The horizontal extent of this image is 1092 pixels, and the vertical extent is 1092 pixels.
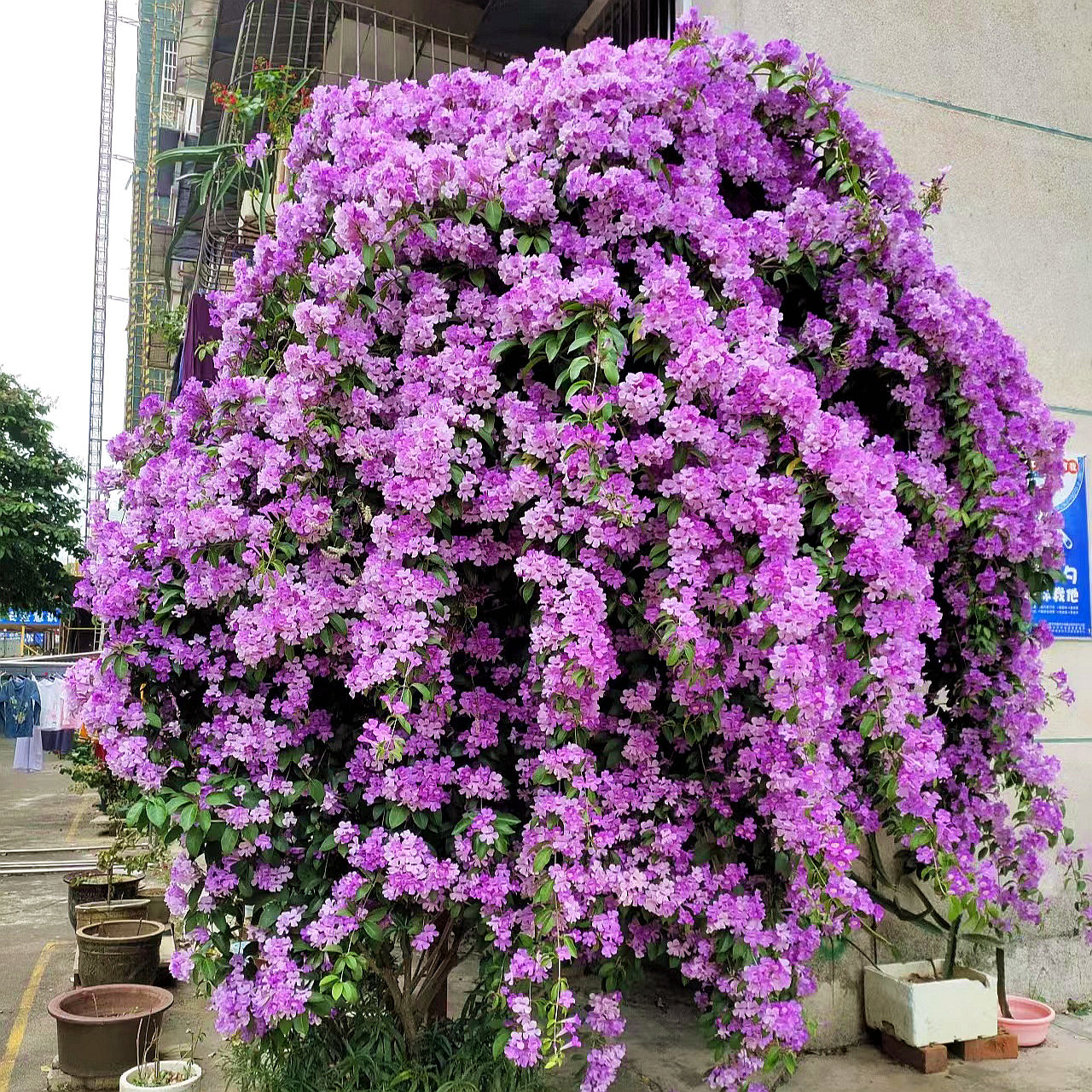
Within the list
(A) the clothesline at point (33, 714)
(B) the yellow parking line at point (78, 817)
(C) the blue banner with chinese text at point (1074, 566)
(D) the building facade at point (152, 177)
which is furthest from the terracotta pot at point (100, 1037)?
(A) the clothesline at point (33, 714)

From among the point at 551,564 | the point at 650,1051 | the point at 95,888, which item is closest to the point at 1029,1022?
the point at 650,1051

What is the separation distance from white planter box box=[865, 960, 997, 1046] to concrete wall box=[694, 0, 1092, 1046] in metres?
0.33

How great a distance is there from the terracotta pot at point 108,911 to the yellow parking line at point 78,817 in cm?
489

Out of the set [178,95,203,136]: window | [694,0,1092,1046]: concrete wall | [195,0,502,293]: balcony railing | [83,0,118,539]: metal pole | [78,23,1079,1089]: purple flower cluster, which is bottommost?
[78,23,1079,1089]: purple flower cluster

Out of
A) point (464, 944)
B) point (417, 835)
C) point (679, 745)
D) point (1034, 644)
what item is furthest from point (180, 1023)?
point (1034, 644)

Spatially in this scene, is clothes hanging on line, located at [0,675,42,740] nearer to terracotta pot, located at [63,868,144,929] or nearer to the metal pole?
the metal pole

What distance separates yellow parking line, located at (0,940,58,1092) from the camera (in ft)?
15.2

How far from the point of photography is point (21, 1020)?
207 inches

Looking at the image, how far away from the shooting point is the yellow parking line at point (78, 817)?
35.1 ft

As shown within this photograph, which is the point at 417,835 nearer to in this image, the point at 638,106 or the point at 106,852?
the point at 638,106

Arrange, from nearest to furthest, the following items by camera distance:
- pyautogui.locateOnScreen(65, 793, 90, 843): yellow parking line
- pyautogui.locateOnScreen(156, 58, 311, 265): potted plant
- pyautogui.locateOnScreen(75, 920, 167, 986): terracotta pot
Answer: pyautogui.locateOnScreen(156, 58, 311, 265): potted plant
pyautogui.locateOnScreen(75, 920, 167, 986): terracotta pot
pyautogui.locateOnScreen(65, 793, 90, 843): yellow parking line

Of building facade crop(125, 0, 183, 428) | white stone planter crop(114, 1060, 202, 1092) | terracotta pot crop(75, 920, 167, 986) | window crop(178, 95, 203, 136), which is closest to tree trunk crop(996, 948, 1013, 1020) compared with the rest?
white stone planter crop(114, 1060, 202, 1092)

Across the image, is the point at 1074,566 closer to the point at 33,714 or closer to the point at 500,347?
the point at 500,347

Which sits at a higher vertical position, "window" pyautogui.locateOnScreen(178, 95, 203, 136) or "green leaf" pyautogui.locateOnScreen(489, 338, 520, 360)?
"window" pyautogui.locateOnScreen(178, 95, 203, 136)
